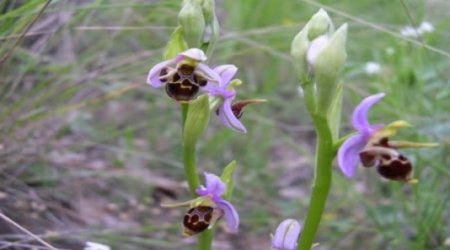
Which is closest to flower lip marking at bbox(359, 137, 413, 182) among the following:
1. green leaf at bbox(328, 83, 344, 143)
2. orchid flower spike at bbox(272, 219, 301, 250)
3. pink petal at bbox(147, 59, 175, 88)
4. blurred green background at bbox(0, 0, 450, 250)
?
green leaf at bbox(328, 83, 344, 143)

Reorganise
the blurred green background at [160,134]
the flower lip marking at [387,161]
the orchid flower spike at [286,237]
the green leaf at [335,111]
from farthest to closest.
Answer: the blurred green background at [160,134], the orchid flower spike at [286,237], the green leaf at [335,111], the flower lip marking at [387,161]

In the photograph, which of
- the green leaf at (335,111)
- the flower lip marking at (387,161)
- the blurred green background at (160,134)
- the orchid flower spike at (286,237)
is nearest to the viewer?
the flower lip marking at (387,161)

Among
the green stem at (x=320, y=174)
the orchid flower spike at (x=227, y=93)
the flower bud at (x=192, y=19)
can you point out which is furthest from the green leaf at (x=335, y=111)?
the flower bud at (x=192, y=19)

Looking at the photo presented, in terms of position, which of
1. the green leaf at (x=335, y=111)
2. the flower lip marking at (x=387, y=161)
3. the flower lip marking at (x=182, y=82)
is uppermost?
the flower lip marking at (x=182, y=82)

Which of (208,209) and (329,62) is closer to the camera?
(329,62)

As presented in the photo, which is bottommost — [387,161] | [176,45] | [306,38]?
[387,161]

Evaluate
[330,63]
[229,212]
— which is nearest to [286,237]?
[229,212]

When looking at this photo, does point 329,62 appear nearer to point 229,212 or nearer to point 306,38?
point 306,38

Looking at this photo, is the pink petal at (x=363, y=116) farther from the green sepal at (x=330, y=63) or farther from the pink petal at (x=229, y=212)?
the pink petal at (x=229, y=212)

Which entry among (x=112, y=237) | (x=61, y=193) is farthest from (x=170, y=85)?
(x=61, y=193)
